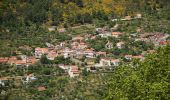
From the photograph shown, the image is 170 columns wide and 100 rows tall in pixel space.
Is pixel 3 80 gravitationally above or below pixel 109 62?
above

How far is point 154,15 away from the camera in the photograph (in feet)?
177

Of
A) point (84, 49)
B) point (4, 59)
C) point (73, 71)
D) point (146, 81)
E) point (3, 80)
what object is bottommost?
point (84, 49)

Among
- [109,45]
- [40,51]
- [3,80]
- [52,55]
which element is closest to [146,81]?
[3,80]

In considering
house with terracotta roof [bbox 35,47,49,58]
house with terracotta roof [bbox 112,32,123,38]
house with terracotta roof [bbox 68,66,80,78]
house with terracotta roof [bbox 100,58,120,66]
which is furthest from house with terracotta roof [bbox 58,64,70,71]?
house with terracotta roof [bbox 112,32,123,38]

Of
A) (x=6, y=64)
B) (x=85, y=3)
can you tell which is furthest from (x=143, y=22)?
(x=6, y=64)

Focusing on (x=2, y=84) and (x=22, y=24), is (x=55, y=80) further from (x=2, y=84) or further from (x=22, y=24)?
(x=22, y=24)

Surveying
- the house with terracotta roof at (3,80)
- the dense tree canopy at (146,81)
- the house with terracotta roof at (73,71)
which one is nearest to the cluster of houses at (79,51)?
the house with terracotta roof at (73,71)

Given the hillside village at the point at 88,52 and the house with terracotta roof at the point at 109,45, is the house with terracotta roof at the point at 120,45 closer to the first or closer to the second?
the hillside village at the point at 88,52

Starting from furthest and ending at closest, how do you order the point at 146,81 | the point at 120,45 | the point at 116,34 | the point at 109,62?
the point at 116,34 → the point at 120,45 → the point at 109,62 → the point at 146,81

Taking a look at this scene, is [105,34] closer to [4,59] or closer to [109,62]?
[109,62]

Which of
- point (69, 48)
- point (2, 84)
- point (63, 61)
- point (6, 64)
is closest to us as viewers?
point (2, 84)

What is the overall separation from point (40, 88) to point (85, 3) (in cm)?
2280

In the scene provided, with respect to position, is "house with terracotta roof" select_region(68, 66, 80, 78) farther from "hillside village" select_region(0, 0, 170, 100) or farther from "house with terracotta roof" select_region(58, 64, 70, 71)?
"house with terracotta roof" select_region(58, 64, 70, 71)

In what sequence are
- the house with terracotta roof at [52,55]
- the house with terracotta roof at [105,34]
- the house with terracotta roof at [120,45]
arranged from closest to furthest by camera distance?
the house with terracotta roof at [52,55]
the house with terracotta roof at [120,45]
the house with terracotta roof at [105,34]
